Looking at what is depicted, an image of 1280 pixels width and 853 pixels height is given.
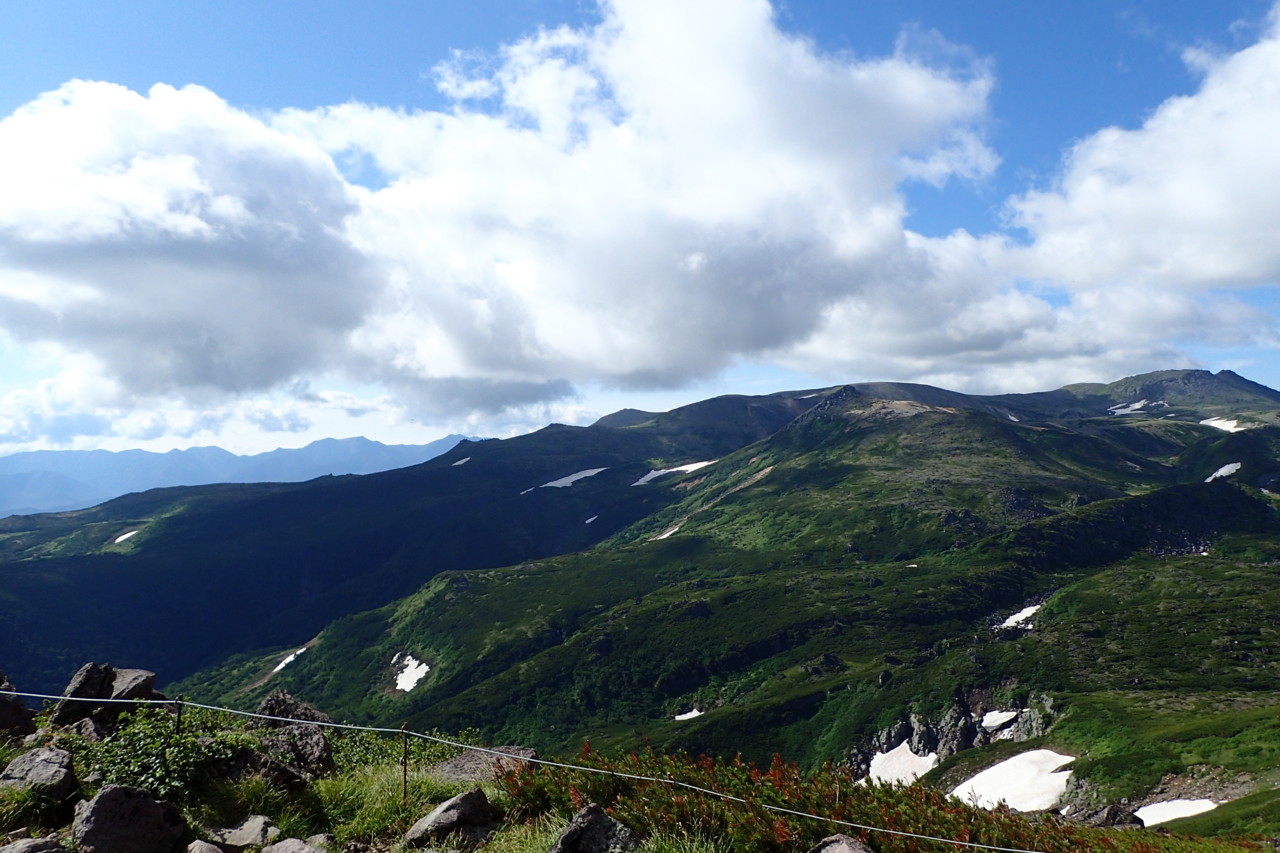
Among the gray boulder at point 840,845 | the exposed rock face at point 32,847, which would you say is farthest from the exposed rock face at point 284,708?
the gray boulder at point 840,845

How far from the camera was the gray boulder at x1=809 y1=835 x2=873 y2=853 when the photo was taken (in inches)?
408

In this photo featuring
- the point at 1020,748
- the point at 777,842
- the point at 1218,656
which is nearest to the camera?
the point at 777,842

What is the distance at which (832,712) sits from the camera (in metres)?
151

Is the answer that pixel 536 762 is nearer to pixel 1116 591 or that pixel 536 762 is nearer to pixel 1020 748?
pixel 1020 748

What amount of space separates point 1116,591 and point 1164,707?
8848 centimetres

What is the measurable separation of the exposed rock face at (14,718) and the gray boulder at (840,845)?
18111 millimetres

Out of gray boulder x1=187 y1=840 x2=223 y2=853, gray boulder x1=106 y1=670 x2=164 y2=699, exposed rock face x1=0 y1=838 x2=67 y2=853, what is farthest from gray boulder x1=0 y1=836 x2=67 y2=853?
gray boulder x1=106 y1=670 x2=164 y2=699

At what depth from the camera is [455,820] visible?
12445 millimetres

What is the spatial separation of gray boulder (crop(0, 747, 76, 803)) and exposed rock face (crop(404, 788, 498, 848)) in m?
6.08

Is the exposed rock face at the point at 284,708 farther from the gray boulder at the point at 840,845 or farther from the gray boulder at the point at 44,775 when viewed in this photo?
the gray boulder at the point at 840,845

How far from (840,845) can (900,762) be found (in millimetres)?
136263

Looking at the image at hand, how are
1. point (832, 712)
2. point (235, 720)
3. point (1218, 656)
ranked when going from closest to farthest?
point (235, 720), point (1218, 656), point (832, 712)

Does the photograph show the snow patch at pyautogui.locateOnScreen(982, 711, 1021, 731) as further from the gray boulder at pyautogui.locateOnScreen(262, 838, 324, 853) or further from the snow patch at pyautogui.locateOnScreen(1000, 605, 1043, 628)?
the gray boulder at pyautogui.locateOnScreen(262, 838, 324, 853)

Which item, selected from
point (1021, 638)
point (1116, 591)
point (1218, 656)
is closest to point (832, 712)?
point (1021, 638)
